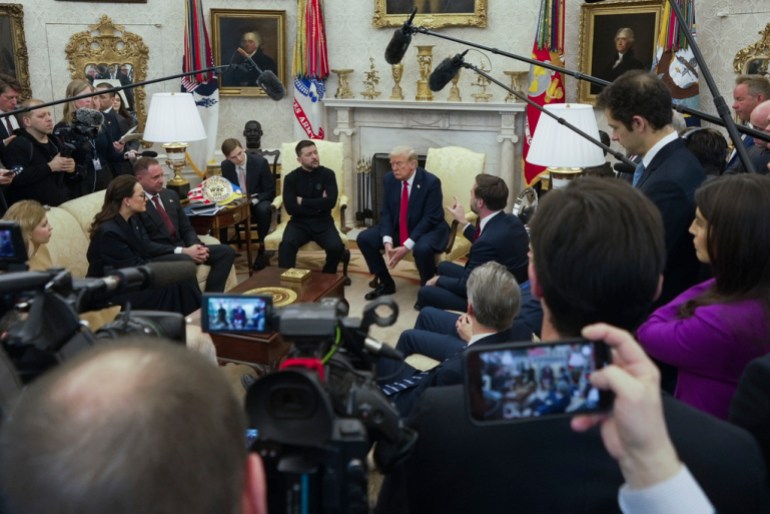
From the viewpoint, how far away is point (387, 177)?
6.34m

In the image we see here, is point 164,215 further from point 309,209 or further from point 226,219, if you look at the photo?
point 309,209

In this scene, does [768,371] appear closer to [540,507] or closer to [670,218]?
[540,507]

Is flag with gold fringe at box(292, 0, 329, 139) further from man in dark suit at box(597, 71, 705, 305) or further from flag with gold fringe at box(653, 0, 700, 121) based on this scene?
man in dark suit at box(597, 71, 705, 305)

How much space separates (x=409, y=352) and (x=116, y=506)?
10.2 feet

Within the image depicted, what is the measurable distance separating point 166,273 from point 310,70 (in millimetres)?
6606

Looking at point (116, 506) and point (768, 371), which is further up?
point (116, 506)

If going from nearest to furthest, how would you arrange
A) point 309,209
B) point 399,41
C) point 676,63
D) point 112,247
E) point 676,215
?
point 676,215 → point 399,41 → point 112,247 → point 676,63 → point 309,209

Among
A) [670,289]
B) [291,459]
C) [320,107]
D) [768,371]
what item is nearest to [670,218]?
[670,289]

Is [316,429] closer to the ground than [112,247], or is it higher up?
higher up

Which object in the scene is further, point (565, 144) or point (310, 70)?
point (310, 70)

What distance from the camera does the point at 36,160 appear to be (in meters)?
5.13

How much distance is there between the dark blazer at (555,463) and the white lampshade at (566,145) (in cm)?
361

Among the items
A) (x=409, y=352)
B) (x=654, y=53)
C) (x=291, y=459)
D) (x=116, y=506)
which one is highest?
(x=654, y=53)

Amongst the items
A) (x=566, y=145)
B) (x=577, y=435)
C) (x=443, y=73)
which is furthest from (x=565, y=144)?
(x=577, y=435)
